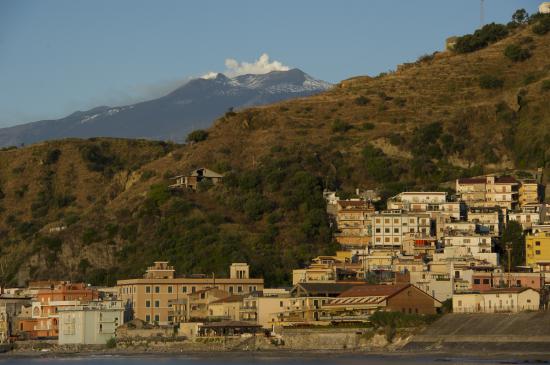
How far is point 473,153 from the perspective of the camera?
163 meters

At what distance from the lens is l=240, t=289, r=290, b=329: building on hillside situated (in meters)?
118

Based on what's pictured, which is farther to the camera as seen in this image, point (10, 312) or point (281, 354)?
point (10, 312)

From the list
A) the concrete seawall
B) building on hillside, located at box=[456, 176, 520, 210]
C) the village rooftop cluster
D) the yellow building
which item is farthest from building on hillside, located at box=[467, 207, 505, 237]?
the concrete seawall

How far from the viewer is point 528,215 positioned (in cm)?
13788

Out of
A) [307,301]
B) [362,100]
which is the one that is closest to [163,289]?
[307,301]

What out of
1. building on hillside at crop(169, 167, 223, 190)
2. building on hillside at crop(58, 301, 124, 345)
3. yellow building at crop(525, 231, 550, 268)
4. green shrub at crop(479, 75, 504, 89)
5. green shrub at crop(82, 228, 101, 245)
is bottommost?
building on hillside at crop(58, 301, 124, 345)

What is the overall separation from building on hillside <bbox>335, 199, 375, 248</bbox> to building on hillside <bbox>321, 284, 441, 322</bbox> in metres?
26.5

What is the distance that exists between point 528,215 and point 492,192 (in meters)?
7.55

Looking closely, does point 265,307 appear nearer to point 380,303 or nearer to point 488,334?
point 380,303

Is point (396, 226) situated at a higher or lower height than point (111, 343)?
higher

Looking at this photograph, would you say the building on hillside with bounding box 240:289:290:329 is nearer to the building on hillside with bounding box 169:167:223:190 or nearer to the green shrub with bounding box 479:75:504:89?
the building on hillside with bounding box 169:167:223:190

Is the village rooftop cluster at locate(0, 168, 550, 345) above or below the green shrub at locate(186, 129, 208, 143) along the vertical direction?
below

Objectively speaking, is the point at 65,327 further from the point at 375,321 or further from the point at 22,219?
the point at 22,219

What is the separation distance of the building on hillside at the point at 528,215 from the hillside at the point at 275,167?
53.6 ft
